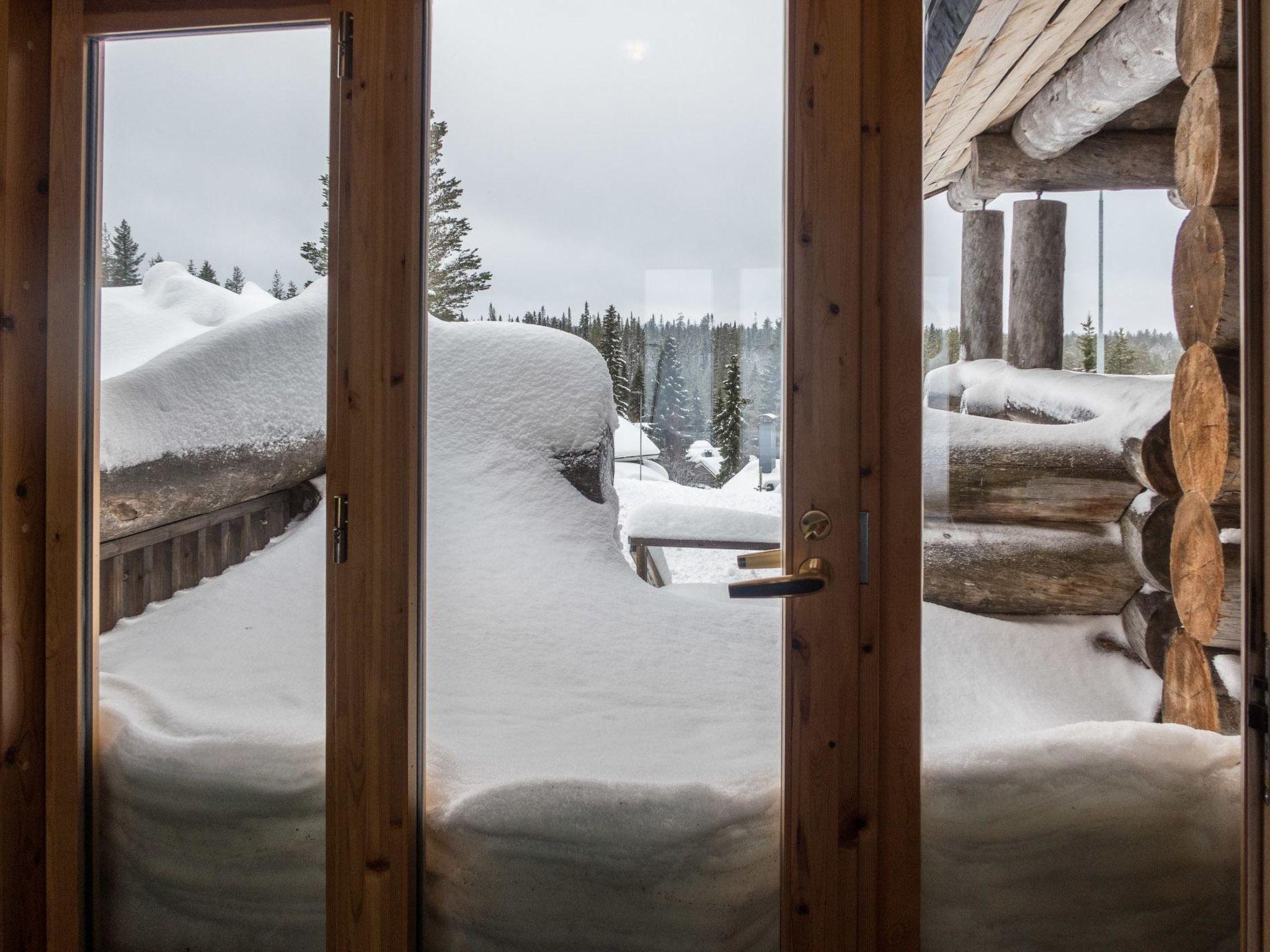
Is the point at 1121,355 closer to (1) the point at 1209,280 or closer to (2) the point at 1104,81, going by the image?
(1) the point at 1209,280

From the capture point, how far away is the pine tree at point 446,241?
1.27 meters

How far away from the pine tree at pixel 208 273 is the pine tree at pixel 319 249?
0.20 metres

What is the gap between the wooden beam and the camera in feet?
4.26

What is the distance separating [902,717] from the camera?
1181 millimetres

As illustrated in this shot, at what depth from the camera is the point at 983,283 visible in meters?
1.15

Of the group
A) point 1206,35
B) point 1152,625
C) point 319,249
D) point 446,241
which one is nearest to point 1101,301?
point 1206,35

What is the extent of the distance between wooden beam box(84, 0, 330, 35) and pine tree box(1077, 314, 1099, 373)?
5.06ft

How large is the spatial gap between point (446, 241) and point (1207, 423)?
1.40m

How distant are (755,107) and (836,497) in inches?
28.7

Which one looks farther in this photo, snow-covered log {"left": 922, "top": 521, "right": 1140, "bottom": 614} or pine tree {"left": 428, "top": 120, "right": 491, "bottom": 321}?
pine tree {"left": 428, "top": 120, "right": 491, "bottom": 321}

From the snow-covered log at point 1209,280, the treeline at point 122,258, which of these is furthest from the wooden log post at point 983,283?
the treeline at point 122,258

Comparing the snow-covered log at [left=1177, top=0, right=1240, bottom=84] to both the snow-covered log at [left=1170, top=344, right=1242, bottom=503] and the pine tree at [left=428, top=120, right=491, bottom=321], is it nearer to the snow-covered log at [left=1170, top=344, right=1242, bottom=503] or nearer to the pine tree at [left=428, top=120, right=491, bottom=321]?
the snow-covered log at [left=1170, top=344, right=1242, bottom=503]

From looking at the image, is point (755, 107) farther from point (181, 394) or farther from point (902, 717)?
point (181, 394)

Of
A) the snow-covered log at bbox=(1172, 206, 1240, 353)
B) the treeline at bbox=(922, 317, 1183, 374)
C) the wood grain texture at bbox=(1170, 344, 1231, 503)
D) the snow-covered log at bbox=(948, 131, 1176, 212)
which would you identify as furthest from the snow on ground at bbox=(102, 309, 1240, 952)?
the snow-covered log at bbox=(948, 131, 1176, 212)
